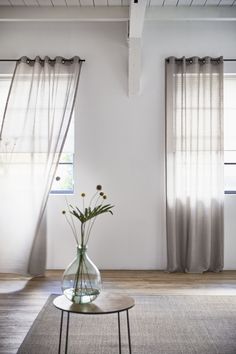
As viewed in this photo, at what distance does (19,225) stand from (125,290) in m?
1.47

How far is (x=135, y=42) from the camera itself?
437cm

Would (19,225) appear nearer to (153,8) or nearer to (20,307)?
(20,307)

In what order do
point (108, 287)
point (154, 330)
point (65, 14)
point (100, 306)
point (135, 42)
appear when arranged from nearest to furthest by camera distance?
point (100, 306) → point (154, 330) → point (108, 287) → point (135, 42) → point (65, 14)

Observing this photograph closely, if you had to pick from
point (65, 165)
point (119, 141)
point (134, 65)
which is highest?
point (134, 65)

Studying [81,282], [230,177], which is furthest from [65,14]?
[81,282]

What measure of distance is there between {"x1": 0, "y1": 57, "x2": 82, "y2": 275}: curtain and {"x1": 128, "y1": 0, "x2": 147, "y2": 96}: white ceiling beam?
67 cm

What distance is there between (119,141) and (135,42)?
1143 mm

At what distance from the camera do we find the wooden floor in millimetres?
Answer: 3293

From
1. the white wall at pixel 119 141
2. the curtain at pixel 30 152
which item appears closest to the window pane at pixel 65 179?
the white wall at pixel 119 141

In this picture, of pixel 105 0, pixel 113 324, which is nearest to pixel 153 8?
pixel 105 0

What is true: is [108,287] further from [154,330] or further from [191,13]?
[191,13]

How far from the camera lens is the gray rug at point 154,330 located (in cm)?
274

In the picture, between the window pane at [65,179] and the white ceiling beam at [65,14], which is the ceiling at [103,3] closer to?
the white ceiling beam at [65,14]

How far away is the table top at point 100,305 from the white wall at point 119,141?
2.40 metres
